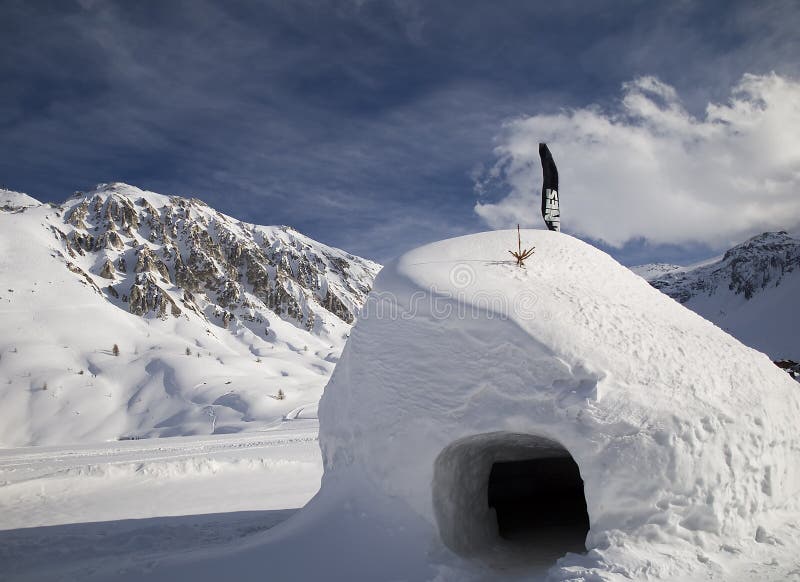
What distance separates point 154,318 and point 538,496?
60.7 m

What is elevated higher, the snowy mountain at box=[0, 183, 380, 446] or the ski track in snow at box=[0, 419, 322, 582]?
the snowy mountain at box=[0, 183, 380, 446]

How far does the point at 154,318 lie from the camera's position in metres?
60.7

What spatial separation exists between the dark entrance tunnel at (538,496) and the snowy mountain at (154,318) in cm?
2131

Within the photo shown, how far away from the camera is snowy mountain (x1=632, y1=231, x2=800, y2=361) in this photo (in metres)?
100

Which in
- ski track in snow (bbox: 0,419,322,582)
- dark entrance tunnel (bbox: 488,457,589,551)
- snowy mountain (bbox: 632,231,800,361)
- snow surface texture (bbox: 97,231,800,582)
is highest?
snowy mountain (bbox: 632,231,800,361)

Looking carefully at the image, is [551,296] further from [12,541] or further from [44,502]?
[44,502]

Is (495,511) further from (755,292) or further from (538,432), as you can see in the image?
(755,292)

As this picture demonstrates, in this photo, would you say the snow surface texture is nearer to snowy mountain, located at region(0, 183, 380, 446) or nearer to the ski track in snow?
the ski track in snow

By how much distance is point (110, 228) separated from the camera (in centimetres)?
7612

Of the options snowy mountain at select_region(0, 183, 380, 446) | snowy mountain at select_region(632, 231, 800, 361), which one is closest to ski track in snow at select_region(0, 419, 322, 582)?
snowy mountain at select_region(0, 183, 380, 446)

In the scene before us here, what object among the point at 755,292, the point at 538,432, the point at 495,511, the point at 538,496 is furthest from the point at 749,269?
the point at 538,432

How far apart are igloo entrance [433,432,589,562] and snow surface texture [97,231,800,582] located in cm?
4

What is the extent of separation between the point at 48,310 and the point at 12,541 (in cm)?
4710

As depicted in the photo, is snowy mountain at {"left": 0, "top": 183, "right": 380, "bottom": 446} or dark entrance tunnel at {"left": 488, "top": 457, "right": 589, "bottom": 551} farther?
snowy mountain at {"left": 0, "top": 183, "right": 380, "bottom": 446}
